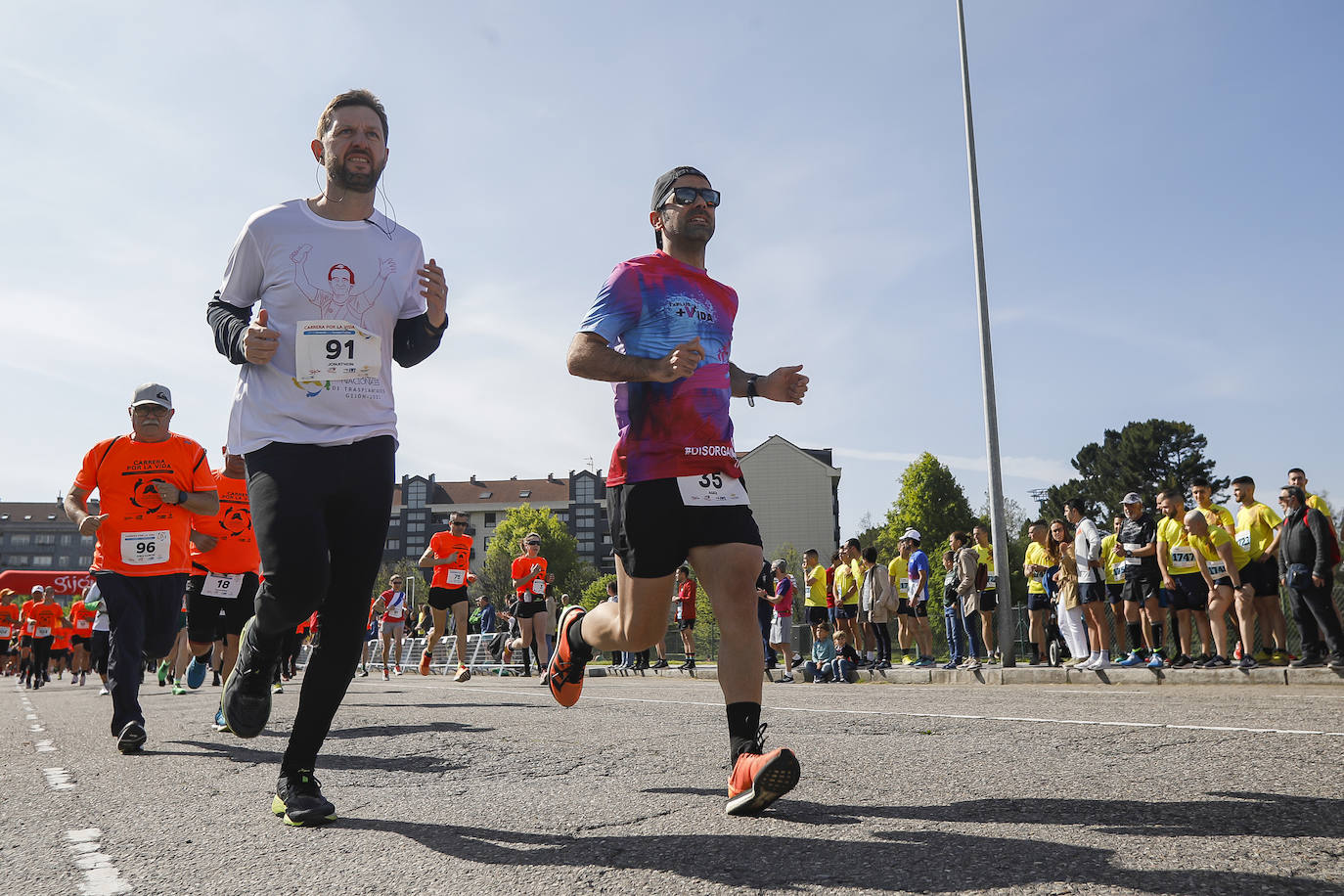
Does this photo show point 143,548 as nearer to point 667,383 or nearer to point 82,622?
point 667,383

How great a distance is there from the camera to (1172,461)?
69688 millimetres

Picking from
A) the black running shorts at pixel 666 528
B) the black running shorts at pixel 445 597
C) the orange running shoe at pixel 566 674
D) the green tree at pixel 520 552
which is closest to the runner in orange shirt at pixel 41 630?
the black running shorts at pixel 445 597

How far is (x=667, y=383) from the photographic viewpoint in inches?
139

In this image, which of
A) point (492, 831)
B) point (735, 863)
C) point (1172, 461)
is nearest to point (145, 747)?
point (492, 831)

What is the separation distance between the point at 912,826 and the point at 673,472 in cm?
134

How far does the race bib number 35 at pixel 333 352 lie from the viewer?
3.34m

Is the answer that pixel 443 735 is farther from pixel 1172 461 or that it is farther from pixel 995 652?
pixel 1172 461

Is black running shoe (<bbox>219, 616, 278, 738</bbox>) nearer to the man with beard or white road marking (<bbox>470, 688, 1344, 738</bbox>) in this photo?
the man with beard

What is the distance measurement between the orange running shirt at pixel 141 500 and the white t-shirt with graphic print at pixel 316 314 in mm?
3225

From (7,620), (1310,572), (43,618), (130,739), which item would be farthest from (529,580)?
(7,620)

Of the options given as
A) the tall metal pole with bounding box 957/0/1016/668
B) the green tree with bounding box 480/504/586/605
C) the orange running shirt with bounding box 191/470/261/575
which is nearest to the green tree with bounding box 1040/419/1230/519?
the green tree with bounding box 480/504/586/605

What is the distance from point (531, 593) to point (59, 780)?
34.6ft

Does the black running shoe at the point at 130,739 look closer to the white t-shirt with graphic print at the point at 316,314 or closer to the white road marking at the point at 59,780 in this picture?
the white road marking at the point at 59,780

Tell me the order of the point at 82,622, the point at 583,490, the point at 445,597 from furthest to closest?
the point at 583,490 → the point at 82,622 → the point at 445,597
